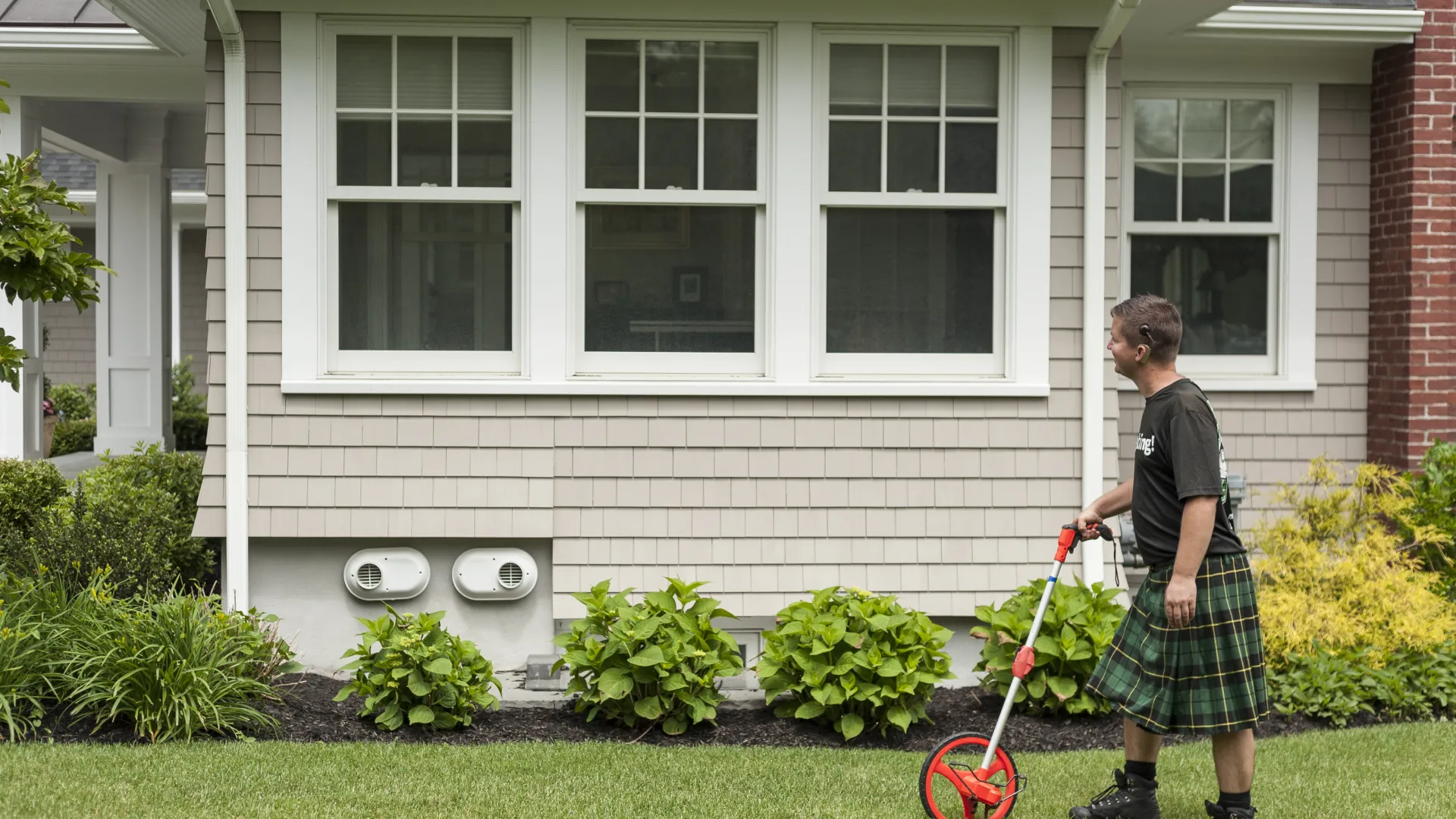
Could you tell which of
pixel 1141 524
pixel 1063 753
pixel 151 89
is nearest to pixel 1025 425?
pixel 1063 753

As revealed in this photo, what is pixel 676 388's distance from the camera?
20.0 feet

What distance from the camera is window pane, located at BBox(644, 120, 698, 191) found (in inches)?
243

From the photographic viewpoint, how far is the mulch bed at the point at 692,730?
5.09 metres

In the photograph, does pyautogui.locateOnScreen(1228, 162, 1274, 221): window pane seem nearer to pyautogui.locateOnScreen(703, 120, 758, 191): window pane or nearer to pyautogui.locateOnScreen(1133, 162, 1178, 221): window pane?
pyautogui.locateOnScreen(1133, 162, 1178, 221): window pane

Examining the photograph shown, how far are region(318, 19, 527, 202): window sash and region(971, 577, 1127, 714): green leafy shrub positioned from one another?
3.03m

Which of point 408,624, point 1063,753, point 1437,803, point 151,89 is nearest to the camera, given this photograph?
point 1437,803

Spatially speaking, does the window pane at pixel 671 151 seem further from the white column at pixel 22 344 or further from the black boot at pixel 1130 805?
the white column at pixel 22 344

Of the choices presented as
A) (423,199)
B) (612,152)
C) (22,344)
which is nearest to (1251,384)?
(612,152)

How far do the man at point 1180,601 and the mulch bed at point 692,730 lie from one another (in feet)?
4.50

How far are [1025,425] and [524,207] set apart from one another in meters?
2.67

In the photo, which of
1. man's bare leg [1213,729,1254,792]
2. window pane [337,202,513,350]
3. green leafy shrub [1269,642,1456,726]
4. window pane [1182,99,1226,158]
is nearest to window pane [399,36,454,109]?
window pane [337,202,513,350]

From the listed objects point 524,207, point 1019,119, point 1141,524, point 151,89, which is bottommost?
point 1141,524

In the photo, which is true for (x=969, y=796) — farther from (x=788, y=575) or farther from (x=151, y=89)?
(x=151, y=89)

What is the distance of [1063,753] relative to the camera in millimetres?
4945
